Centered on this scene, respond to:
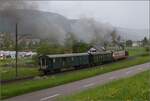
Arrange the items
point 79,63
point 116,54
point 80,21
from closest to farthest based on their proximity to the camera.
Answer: point 79,63 < point 80,21 < point 116,54

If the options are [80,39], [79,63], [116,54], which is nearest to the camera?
[79,63]

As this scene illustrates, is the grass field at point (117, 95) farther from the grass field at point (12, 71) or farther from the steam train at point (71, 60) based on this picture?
the steam train at point (71, 60)

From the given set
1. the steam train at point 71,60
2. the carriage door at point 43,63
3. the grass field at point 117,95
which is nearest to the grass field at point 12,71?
the carriage door at point 43,63

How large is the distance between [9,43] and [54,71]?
20262 millimetres

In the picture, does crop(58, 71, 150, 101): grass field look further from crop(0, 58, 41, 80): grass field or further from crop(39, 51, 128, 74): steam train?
crop(39, 51, 128, 74): steam train

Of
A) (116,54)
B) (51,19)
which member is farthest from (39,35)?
(116,54)

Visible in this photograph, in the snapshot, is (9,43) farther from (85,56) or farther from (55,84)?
(55,84)

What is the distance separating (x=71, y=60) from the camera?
51.5m

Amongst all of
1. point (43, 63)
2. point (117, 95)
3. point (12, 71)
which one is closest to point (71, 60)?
point (43, 63)

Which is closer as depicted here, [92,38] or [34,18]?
[34,18]

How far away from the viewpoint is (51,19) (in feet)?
149

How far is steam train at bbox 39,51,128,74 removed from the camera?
45.7 metres

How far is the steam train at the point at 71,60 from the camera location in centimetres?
4574

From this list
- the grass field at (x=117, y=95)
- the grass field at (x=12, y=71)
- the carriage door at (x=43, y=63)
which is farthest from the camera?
the carriage door at (x=43, y=63)
